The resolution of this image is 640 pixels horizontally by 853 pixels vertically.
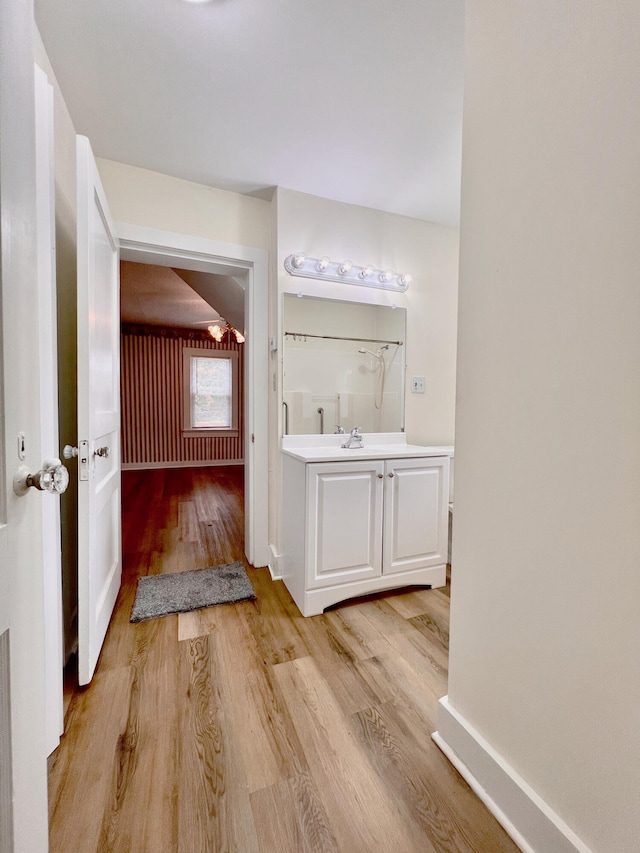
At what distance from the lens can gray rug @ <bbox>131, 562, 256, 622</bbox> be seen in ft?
6.26

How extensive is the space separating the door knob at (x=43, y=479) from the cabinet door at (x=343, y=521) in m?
1.21

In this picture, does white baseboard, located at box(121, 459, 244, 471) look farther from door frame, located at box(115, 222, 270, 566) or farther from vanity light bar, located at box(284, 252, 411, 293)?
vanity light bar, located at box(284, 252, 411, 293)

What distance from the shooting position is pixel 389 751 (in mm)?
1124

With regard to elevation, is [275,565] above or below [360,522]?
below

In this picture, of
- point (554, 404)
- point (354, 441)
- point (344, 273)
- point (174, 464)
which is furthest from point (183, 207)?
point (174, 464)

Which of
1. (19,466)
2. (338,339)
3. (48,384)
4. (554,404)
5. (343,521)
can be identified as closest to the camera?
(19,466)

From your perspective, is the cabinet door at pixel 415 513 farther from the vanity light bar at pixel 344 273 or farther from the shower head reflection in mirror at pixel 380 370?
the vanity light bar at pixel 344 273

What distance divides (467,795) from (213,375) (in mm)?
6280

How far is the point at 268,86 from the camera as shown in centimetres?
149

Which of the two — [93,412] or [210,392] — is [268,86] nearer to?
[93,412]

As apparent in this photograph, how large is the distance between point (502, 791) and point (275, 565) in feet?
5.15

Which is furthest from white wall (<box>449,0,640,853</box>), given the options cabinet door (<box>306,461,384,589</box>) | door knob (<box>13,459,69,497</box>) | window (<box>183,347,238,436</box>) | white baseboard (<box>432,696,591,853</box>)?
window (<box>183,347,238,436</box>)

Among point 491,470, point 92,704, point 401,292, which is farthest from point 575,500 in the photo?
point 401,292

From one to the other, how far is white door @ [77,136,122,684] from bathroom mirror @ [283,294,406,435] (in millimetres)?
994
